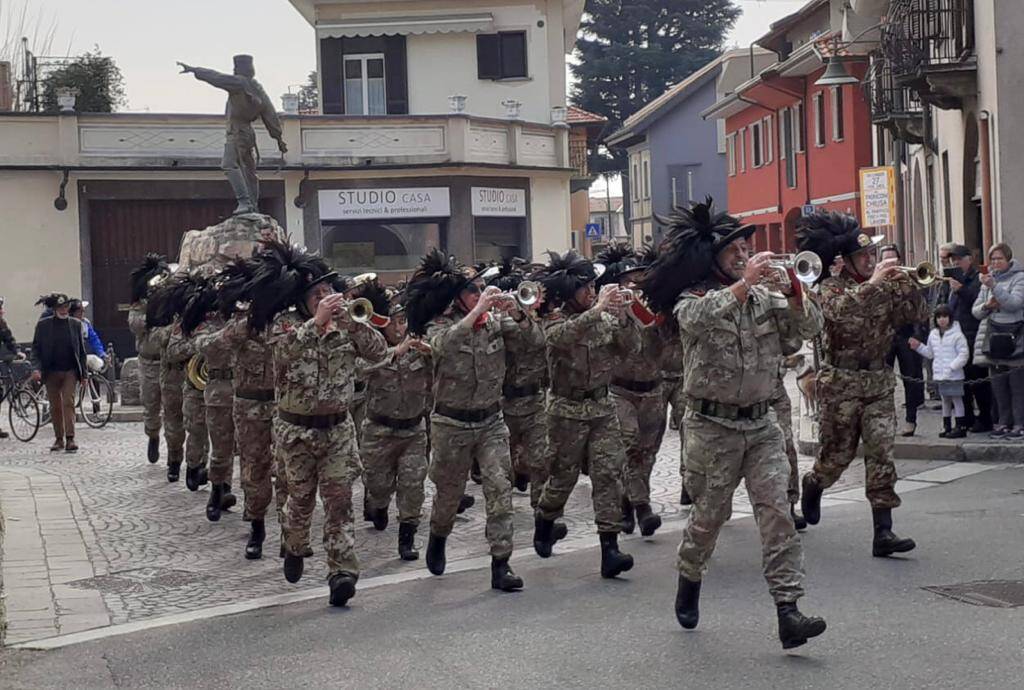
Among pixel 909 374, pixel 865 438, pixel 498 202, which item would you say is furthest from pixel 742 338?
pixel 498 202

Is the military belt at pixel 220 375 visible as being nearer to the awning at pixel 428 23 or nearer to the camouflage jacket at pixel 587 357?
the camouflage jacket at pixel 587 357

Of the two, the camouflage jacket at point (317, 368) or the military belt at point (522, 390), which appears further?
the military belt at point (522, 390)

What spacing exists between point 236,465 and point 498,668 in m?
9.97

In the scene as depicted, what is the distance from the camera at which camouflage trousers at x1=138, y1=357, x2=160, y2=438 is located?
1700cm

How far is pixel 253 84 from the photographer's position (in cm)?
2297

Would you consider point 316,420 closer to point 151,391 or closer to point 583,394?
point 583,394

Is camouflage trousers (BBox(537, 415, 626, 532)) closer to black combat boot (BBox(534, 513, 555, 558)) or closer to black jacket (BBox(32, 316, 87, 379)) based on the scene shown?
black combat boot (BBox(534, 513, 555, 558))

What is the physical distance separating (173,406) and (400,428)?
508 centimetres

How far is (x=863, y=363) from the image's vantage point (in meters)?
10.3

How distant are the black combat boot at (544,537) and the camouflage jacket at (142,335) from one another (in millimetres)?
7028

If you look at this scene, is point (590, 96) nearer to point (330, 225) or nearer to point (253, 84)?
point (330, 225)

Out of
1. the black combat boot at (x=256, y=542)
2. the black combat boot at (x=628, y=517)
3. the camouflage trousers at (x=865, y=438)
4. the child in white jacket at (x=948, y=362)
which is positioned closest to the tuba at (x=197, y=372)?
the black combat boot at (x=256, y=542)

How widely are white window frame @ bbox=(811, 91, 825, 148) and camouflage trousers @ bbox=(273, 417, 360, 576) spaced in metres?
34.0

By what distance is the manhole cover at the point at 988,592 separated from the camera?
27.7ft
